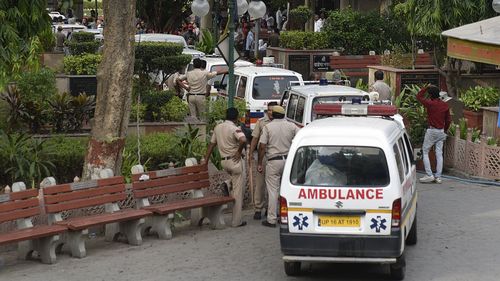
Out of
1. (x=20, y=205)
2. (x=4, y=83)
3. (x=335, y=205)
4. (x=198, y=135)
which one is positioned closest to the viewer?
(x=335, y=205)

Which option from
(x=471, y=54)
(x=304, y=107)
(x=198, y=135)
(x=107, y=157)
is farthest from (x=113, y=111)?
(x=471, y=54)

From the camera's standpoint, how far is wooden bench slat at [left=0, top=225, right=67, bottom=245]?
1245cm

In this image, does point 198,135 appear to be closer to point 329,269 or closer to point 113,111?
point 113,111

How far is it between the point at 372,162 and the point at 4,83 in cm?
573

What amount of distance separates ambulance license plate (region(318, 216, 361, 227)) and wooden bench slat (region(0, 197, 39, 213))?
3.58 meters

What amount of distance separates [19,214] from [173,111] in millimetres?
8127

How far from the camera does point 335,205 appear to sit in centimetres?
1168

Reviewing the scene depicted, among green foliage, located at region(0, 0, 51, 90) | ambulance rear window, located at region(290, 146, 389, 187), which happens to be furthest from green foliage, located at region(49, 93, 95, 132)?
ambulance rear window, located at region(290, 146, 389, 187)

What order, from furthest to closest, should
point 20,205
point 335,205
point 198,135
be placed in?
point 198,135
point 20,205
point 335,205

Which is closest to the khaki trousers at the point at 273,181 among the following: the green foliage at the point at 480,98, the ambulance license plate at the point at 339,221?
the ambulance license plate at the point at 339,221

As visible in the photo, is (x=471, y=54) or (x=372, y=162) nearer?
(x=372, y=162)

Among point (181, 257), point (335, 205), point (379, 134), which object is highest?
point (379, 134)

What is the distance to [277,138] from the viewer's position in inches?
594

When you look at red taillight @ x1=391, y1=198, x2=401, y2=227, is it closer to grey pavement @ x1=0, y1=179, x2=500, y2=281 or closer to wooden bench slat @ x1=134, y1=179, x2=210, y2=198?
grey pavement @ x1=0, y1=179, x2=500, y2=281
